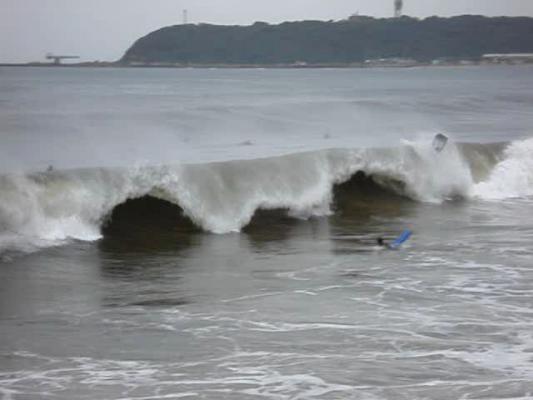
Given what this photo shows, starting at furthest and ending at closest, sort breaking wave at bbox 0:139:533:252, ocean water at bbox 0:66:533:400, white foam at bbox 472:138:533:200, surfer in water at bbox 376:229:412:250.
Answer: white foam at bbox 472:138:533:200, breaking wave at bbox 0:139:533:252, surfer in water at bbox 376:229:412:250, ocean water at bbox 0:66:533:400

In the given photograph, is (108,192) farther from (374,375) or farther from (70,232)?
(374,375)

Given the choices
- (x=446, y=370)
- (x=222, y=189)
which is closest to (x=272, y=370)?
(x=446, y=370)

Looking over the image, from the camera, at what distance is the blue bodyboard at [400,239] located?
14.8 meters

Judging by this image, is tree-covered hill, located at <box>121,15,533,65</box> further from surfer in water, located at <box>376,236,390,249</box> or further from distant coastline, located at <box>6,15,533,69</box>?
surfer in water, located at <box>376,236,390,249</box>

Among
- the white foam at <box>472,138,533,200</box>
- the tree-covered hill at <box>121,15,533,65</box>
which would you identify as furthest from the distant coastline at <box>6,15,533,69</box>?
the white foam at <box>472,138,533,200</box>

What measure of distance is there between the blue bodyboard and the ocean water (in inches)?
8.2

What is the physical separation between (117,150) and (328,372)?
1890 cm

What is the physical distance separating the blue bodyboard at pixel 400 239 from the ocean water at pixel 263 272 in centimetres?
21

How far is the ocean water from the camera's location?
28.3 ft

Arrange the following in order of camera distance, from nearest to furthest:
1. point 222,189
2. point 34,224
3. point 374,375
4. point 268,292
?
point 374,375 → point 268,292 → point 34,224 → point 222,189

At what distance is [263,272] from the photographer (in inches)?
514

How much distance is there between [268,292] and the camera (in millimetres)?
11742

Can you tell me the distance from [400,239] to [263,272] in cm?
300

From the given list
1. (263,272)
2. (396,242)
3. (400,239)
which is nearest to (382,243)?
(396,242)
